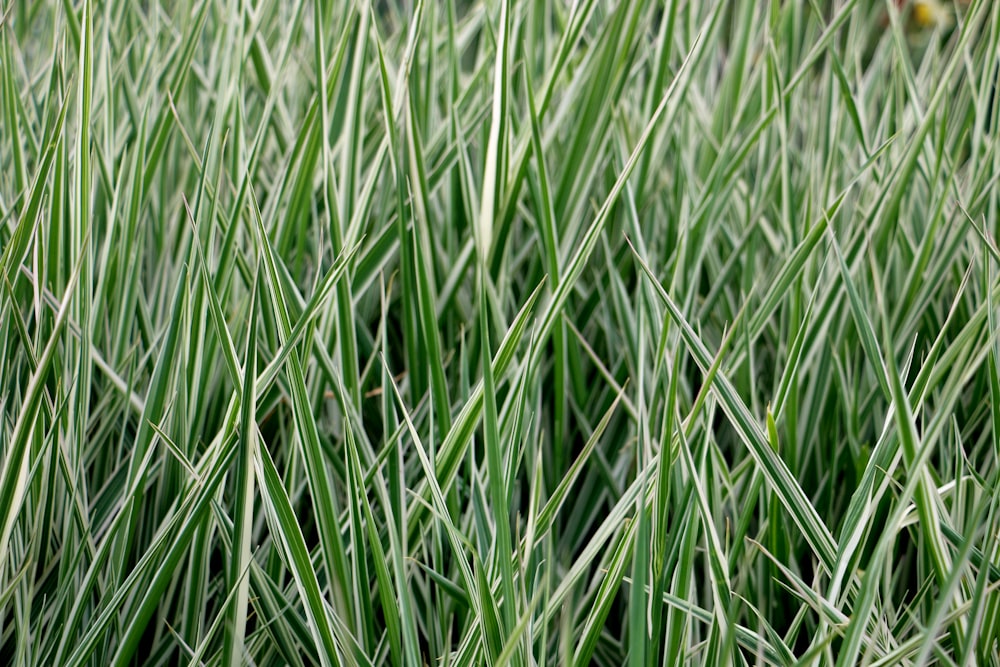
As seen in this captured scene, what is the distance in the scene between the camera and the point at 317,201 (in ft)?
2.99

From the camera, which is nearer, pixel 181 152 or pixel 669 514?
pixel 669 514

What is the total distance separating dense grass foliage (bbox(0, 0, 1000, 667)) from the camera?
1.83 ft

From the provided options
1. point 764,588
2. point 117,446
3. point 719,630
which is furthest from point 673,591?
point 117,446

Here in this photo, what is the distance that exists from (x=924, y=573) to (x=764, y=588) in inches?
5.1

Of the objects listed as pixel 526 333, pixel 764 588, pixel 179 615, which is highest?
pixel 526 333

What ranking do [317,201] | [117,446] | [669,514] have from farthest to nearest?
[317,201] < [117,446] < [669,514]

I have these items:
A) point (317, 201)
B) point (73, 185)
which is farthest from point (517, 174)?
point (73, 185)

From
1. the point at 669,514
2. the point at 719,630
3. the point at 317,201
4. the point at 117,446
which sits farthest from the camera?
the point at 317,201

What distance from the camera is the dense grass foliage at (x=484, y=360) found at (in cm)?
56

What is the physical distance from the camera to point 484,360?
49cm

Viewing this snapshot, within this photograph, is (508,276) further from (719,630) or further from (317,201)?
(719,630)

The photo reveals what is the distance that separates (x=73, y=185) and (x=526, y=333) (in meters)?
0.43

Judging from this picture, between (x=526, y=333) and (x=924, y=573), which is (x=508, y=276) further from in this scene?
(x=924, y=573)

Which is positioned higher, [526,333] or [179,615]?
[526,333]
